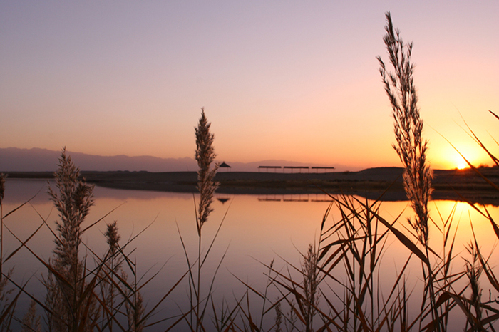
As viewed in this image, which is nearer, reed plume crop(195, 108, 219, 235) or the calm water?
reed plume crop(195, 108, 219, 235)

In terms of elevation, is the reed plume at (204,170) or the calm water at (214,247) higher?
the reed plume at (204,170)

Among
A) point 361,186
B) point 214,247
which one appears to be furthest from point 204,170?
point 361,186

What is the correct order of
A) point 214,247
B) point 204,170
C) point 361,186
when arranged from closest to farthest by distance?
1. point 204,170
2. point 214,247
3. point 361,186

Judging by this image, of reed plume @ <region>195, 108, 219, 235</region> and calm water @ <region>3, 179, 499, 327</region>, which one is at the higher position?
reed plume @ <region>195, 108, 219, 235</region>

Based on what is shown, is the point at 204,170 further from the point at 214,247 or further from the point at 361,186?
the point at 361,186

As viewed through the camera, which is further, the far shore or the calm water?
the calm water

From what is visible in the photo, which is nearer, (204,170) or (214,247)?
(204,170)

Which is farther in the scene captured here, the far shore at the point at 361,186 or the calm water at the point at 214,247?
the calm water at the point at 214,247

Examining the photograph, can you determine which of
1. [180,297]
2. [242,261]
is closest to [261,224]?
[242,261]

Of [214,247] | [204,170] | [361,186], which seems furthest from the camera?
[361,186]

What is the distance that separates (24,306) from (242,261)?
523 centimetres

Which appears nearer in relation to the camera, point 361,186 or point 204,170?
point 204,170

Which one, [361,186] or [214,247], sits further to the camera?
[361,186]

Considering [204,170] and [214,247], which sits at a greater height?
[204,170]
